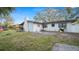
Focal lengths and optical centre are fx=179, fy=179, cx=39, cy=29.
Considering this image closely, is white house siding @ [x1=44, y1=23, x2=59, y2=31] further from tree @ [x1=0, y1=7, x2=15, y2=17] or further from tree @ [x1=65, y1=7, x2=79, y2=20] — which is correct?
tree @ [x1=0, y1=7, x2=15, y2=17]

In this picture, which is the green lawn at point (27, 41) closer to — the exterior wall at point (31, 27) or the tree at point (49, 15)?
the exterior wall at point (31, 27)

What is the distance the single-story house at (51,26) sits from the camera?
214 centimetres

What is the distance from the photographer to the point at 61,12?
2.17 metres

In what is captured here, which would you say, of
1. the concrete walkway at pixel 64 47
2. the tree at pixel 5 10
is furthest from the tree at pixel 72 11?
the tree at pixel 5 10

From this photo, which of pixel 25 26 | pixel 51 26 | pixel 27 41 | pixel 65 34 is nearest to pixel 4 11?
pixel 25 26

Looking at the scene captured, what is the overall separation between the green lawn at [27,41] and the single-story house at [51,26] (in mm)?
73

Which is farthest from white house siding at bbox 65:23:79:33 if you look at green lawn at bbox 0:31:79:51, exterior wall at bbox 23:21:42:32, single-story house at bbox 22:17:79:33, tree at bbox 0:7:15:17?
tree at bbox 0:7:15:17

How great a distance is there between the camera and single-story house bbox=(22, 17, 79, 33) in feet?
7.03

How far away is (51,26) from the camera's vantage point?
2.16 m

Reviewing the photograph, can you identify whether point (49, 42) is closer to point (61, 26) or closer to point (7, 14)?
point (61, 26)

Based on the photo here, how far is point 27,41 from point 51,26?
34cm

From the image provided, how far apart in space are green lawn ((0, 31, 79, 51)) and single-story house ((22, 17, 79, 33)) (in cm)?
7
